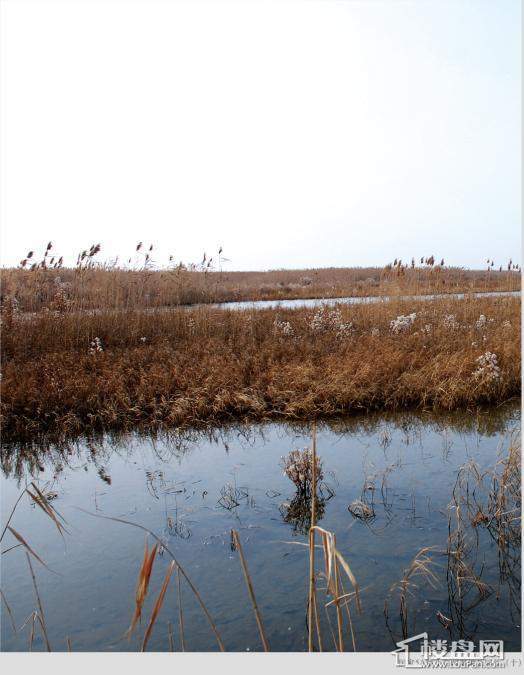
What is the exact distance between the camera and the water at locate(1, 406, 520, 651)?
363cm

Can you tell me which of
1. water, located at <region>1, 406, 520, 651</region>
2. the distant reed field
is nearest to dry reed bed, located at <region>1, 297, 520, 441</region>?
the distant reed field

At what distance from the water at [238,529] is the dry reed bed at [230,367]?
0.61 metres

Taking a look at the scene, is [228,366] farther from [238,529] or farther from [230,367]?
[238,529]

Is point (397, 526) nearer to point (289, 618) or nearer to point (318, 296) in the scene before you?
point (289, 618)

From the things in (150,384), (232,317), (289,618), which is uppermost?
(232,317)

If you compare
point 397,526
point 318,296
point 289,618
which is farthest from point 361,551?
point 318,296

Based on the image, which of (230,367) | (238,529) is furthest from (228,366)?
(238,529)

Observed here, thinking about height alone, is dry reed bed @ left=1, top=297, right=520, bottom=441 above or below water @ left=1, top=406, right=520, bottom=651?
above

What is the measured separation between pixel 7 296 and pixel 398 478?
8.14 meters

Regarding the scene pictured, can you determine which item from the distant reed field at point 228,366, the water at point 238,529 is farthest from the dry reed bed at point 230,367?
the water at point 238,529

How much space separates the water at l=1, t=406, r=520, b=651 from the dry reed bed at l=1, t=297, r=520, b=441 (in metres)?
0.61

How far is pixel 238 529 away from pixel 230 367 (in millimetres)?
4368

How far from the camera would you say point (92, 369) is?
9.11 meters

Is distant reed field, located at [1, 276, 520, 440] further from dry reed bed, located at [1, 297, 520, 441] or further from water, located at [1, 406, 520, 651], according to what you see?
water, located at [1, 406, 520, 651]
